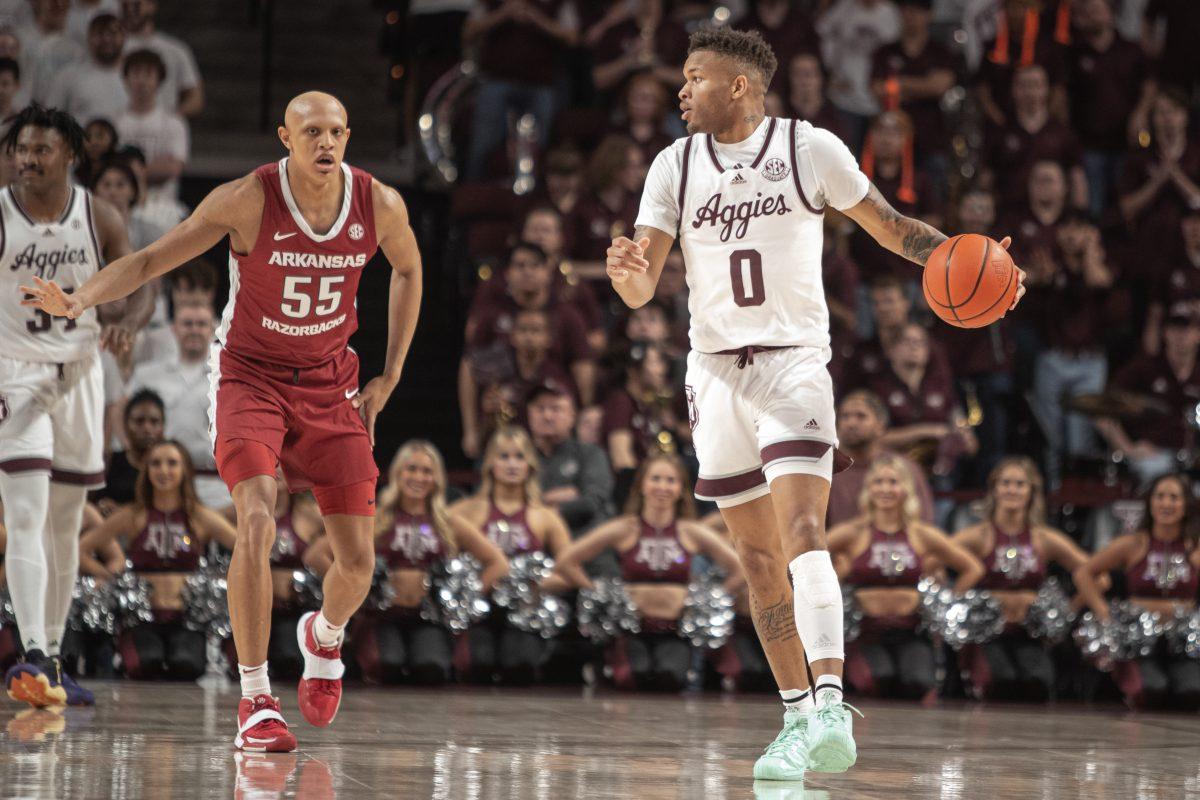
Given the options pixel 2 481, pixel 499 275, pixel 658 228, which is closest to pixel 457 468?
pixel 499 275

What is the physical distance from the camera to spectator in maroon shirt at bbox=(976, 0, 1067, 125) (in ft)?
40.9

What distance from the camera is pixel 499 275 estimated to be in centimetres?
1039

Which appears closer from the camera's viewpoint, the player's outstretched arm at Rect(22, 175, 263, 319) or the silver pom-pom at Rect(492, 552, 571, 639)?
the player's outstretched arm at Rect(22, 175, 263, 319)

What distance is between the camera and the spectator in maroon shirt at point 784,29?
12141 millimetres

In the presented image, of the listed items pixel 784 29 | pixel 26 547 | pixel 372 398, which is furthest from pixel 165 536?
pixel 784 29

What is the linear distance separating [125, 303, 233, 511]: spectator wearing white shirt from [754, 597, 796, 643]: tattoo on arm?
4.60 metres

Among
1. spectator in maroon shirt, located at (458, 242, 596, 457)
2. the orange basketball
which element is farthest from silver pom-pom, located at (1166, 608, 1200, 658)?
the orange basketball

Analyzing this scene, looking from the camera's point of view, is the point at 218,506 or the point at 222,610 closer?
the point at 222,610

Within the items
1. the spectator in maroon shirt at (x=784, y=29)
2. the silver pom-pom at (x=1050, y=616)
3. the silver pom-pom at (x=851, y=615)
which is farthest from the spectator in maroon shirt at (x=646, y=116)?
the silver pom-pom at (x=1050, y=616)

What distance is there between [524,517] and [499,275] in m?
1.88

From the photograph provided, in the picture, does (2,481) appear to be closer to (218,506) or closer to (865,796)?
(218,506)

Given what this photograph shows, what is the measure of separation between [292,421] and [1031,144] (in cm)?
758

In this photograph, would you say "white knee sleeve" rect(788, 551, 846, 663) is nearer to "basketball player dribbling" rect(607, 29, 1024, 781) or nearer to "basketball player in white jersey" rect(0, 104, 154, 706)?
"basketball player dribbling" rect(607, 29, 1024, 781)

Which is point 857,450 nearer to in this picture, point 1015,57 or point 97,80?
point 1015,57
